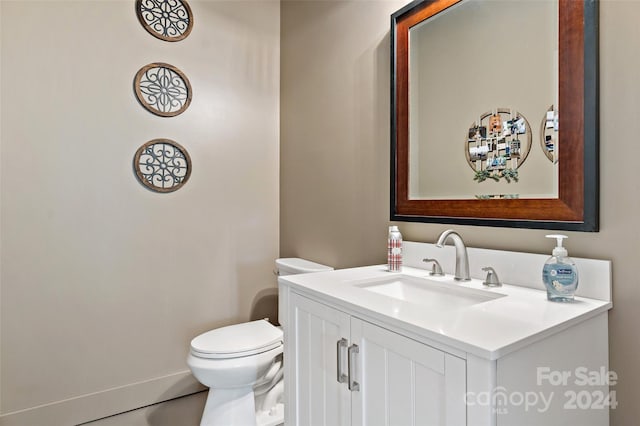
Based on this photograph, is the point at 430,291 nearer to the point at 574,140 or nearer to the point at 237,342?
the point at 574,140

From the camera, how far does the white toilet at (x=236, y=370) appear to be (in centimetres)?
163

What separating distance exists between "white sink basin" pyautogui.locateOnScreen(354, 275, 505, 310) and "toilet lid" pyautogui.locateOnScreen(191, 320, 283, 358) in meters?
0.70

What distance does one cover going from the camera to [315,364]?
115cm

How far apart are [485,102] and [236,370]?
4.85ft

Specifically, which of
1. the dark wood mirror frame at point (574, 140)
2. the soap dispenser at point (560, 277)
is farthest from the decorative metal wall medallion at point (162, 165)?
the soap dispenser at point (560, 277)

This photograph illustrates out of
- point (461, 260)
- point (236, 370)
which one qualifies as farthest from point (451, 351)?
point (236, 370)

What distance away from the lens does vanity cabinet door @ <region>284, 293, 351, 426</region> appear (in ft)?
3.43

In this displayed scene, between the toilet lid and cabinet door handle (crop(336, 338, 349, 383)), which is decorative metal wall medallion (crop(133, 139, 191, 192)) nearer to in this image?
the toilet lid

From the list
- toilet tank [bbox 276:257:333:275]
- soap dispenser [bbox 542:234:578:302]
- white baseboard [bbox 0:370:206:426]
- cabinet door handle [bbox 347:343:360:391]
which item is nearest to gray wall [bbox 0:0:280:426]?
white baseboard [bbox 0:370:206:426]

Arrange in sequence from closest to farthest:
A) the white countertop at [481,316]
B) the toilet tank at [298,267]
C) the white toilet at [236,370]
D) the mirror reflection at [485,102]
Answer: the white countertop at [481,316] → the mirror reflection at [485,102] → the white toilet at [236,370] → the toilet tank at [298,267]

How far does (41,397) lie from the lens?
1812 millimetres

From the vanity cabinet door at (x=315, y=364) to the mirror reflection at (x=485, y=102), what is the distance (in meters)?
0.70

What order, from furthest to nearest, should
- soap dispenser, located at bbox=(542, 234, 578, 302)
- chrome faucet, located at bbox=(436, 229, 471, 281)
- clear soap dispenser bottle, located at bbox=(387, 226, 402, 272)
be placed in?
clear soap dispenser bottle, located at bbox=(387, 226, 402, 272)
chrome faucet, located at bbox=(436, 229, 471, 281)
soap dispenser, located at bbox=(542, 234, 578, 302)

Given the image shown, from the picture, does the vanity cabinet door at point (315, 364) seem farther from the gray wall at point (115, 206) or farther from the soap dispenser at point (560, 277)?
the gray wall at point (115, 206)
